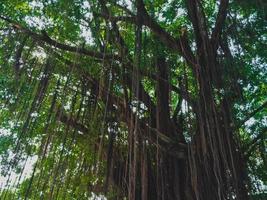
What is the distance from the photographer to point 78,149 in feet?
11.8

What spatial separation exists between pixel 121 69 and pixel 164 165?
88cm

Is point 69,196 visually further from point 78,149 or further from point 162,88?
point 162,88

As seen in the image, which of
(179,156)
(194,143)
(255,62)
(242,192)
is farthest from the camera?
(255,62)

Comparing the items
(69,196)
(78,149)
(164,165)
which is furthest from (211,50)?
(69,196)

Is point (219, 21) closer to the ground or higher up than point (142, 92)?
higher up

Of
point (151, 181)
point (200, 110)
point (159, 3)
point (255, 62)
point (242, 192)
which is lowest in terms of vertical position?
point (242, 192)

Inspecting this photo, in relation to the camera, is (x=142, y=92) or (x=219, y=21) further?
(x=142, y=92)

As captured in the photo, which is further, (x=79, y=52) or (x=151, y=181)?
(x=151, y=181)

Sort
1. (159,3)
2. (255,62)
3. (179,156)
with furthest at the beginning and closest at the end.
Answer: (159,3) < (255,62) < (179,156)

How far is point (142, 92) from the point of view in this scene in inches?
126

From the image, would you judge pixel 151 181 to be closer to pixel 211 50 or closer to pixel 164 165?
pixel 164 165

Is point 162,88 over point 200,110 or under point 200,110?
over

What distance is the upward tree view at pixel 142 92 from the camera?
2.56m

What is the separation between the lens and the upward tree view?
2.56 m
